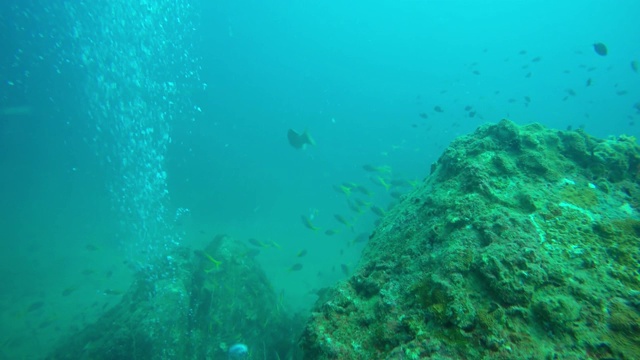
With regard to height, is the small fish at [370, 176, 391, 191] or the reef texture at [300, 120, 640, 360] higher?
the small fish at [370, 176, 391, 191]

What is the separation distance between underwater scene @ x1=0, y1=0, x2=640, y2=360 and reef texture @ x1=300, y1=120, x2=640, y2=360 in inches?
0.5

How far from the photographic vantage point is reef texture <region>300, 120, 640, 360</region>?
1.69 meters

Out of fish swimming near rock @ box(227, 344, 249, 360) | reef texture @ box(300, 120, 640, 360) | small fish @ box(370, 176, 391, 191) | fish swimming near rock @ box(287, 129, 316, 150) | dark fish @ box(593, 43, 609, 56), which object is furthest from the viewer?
small fish @ box(370, 176, 391, 191)

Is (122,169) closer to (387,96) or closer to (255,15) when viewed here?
(255,15)

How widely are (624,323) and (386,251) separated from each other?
4.87 ft

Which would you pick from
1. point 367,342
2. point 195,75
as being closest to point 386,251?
point 367,342

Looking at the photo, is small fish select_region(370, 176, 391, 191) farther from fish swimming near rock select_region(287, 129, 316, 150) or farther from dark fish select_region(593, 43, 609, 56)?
dark fish select_region(593, 43, 609, 56)

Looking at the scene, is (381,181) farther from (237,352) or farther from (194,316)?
(194,316)

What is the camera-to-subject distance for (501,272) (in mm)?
1895

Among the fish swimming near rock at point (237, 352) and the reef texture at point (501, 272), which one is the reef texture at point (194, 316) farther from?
the reef texture at point (501, 272)

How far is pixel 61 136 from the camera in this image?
191ft


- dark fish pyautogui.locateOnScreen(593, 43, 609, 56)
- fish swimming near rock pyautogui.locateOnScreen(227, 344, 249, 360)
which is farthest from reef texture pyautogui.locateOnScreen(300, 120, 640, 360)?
dark fish pyautogui.locateOnScreen(593, 43, 609, 56)

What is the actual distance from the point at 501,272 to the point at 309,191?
46859mm

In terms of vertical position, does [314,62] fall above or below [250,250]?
above
